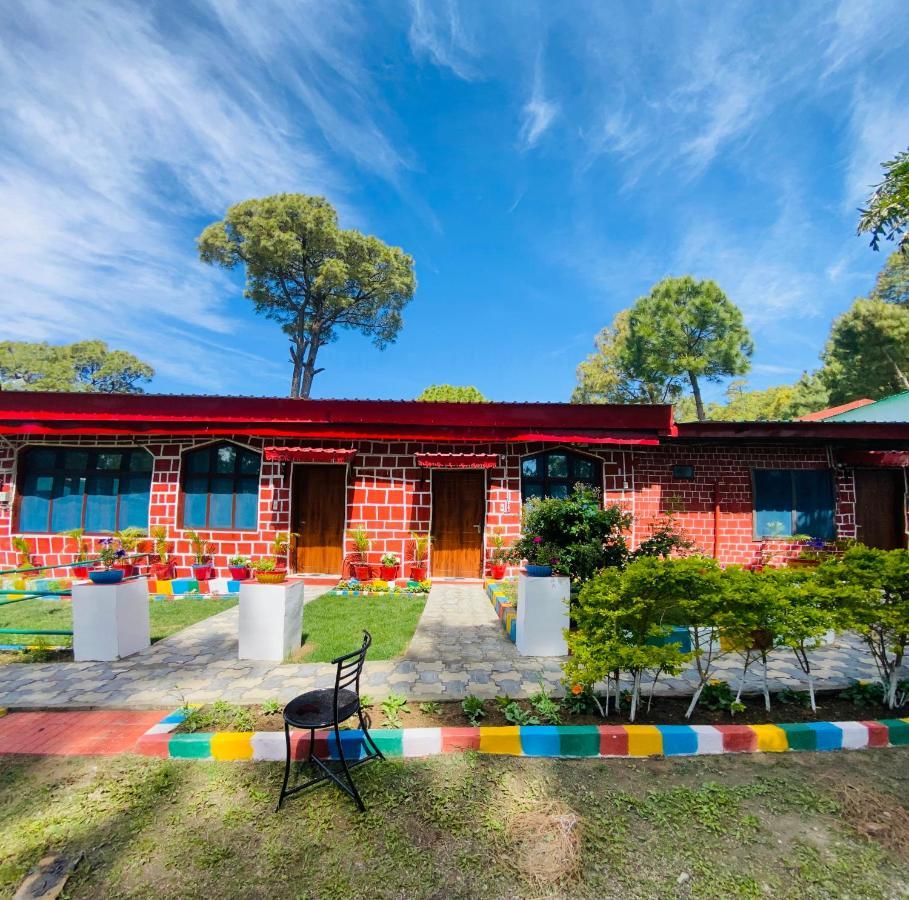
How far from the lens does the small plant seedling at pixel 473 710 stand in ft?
11.2

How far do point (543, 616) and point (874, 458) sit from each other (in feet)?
26.3

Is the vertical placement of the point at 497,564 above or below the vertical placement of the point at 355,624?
above

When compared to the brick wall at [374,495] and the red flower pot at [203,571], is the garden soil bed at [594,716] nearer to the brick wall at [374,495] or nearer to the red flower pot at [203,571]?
the brick wall at [374,495]

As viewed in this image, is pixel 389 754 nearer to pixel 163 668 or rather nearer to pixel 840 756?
pixel 163 668

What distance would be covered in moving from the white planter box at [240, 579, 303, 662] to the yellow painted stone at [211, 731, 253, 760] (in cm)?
155

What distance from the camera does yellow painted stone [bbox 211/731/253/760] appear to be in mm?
3041

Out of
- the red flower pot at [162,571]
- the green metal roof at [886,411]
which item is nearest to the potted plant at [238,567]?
the red flower pot at [162,571]

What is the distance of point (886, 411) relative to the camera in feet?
39.9

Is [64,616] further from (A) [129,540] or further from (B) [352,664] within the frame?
(B) [352,664]

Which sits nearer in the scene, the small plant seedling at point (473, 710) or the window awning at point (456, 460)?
the small plant seedling at point (473, 710)

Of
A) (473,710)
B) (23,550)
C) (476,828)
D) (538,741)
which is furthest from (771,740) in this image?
(23,550)

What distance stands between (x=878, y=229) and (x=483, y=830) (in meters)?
10.1

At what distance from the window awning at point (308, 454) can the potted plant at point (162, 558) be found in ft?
8.13

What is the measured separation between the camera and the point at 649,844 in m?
2.31
